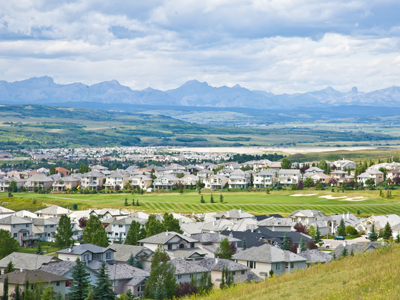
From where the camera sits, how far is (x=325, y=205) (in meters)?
92.5

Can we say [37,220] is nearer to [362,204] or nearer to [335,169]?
[362,204]

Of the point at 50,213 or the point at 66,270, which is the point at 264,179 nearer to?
the point at 50,213

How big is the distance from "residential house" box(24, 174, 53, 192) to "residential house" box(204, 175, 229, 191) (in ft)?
119

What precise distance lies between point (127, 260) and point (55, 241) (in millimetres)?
20717

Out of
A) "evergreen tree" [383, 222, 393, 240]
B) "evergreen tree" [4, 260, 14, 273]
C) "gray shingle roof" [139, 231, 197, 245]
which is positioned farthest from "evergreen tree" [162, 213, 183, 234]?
"evergreen tree" [383, 222, 393, 240]

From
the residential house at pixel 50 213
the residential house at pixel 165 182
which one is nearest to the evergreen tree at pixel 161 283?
the residential house at pixel 50 213

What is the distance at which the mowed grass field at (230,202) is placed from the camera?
291 feet

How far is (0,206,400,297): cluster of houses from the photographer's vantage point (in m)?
43.0

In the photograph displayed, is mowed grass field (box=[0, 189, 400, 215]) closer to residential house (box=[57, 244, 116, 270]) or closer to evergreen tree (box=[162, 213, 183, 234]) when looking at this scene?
evergreen tree (box=[162, 213, 183, 234])

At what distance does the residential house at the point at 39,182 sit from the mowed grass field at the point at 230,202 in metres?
12.9

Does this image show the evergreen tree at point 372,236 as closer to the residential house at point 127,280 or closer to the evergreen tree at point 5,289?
the residential house at point 127,280

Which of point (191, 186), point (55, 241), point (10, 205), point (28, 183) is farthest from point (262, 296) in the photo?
point (28, 183)

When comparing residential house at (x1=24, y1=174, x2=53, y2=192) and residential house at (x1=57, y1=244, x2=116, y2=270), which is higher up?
residential house at (x1=57, y1=244, x2=116, y2=270)

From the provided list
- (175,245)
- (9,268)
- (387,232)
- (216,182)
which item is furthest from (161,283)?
(216,182)
